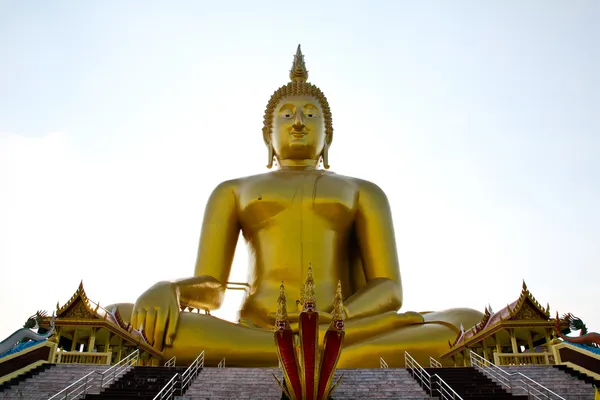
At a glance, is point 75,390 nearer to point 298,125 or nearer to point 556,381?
point 556,381

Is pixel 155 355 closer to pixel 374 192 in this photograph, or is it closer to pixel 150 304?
pixel 150 304

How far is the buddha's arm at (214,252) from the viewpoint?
32.8ft

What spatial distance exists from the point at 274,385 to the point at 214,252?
4.54 meters

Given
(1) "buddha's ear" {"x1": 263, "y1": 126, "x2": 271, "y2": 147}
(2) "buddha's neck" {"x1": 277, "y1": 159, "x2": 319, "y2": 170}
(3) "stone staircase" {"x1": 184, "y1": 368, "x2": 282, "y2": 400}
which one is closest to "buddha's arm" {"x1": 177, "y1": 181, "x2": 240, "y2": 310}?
(2) "buddha's neck" {"x1": 277, "y1": 159, "x2": 319, "y2": 170}

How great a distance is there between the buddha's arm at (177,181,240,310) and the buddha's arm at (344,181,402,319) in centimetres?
248

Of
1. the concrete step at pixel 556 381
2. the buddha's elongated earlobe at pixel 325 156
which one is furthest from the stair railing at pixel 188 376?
the buddha's elongated earlobe at pixel 325 156

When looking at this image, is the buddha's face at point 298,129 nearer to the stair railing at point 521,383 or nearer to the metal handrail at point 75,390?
the stair railing at point 521,383

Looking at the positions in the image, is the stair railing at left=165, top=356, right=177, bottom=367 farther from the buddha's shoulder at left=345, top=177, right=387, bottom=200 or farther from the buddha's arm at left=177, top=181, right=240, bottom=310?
the buddha's shoulder at left=345, top=177, right=387, bottom=200

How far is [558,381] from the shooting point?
6.60m

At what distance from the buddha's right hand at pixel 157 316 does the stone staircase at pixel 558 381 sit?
487cm

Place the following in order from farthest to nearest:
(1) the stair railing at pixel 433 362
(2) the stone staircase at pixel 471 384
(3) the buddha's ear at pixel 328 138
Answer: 1. (3) the buddha's ear at pixel 328 138
2. (1) the stair railing at pixel 433 362
3. (2) the stone staircase at pixel 471 384

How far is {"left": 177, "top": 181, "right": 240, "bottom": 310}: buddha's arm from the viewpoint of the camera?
10.0 m

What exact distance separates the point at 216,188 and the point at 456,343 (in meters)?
5.52

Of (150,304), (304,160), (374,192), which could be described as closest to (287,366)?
(150,304)
